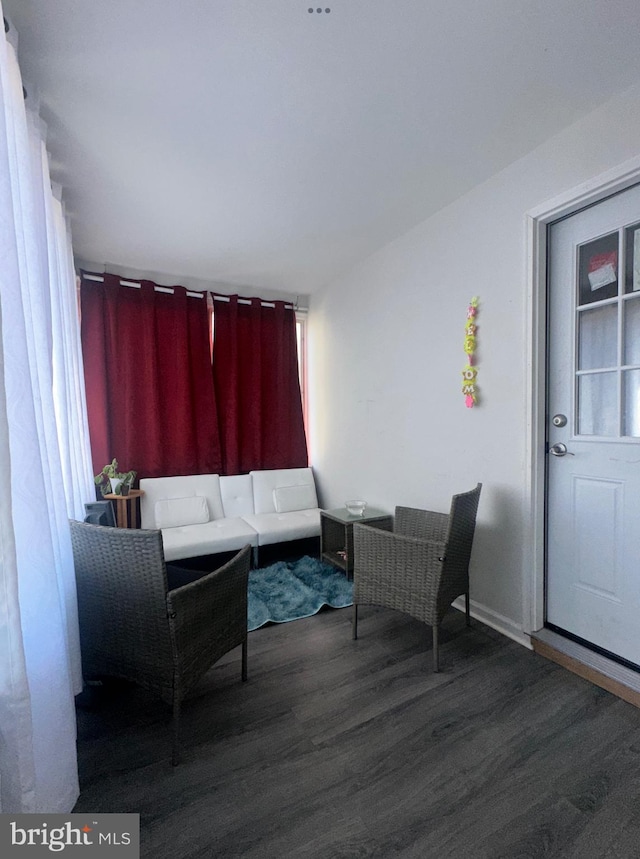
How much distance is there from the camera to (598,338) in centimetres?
175

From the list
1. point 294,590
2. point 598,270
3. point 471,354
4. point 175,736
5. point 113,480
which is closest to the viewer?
point 175,736

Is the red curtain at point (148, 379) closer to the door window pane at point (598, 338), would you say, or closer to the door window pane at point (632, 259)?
the door window pane at point (598, 338)

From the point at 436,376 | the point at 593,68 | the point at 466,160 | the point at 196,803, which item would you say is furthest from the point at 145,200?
the point at 196,803

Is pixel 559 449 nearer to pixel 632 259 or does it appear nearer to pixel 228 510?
pixel 632 259

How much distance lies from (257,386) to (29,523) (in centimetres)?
271

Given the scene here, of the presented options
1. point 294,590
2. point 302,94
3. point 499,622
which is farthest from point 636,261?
point 294,590

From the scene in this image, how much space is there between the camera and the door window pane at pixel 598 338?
5.57 feet

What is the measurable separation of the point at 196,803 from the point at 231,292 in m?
3.53

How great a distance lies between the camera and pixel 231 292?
12.0ft

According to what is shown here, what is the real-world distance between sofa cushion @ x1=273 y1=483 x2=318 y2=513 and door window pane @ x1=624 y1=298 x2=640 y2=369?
264 cm

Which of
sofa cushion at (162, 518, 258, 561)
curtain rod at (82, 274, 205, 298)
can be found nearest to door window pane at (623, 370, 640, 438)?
sofa cushion at (162, 518, 258, 561)

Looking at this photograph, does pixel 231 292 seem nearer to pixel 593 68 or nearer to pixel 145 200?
pixel 145 200

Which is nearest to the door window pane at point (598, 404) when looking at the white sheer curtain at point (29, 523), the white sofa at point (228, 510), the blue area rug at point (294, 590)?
the blue area rug at point (294, 590)

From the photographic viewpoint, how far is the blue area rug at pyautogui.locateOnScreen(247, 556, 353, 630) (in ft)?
7.55
